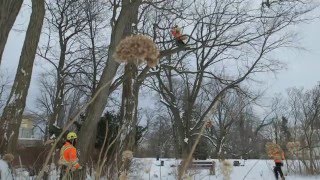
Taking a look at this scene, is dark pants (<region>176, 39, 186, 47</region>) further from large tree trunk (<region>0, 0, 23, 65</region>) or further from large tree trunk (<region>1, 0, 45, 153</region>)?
large tree trunk (<region>0, 0, 23, 65</region>)

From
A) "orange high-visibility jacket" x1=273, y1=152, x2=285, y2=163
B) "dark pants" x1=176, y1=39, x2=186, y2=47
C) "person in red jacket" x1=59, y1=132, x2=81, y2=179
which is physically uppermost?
"dark pants" x1=176, y1=39, x2=186, y2=47

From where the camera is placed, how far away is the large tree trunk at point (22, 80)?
9.74 metres

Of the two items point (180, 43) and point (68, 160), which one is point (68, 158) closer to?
point (68, 160)

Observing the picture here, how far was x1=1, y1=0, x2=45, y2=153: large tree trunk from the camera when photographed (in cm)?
974

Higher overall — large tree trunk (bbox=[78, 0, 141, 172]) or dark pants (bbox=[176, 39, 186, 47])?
dark pants (bbox=[176, 39, 186, 47])

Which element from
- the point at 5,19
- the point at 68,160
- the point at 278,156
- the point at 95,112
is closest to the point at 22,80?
the point at 95,112

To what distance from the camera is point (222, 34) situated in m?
19.5

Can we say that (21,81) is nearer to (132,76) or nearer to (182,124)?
(132,76)

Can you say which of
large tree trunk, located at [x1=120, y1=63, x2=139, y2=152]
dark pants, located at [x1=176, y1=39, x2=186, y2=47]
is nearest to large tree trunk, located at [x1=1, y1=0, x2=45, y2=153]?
large tree trunk, located at [x1=120, y1=63, x2=139, y2=152]

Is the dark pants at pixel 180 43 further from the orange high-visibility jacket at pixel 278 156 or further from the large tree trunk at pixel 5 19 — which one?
the large tree trunk at pixel 5 19

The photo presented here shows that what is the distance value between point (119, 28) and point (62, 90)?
1311 cm

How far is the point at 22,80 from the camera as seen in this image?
10.0m

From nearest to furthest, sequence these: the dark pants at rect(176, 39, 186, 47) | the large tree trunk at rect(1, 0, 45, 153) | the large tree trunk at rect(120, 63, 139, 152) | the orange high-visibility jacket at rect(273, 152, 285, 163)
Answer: the large tree trunk at rect(1, 0, 45, 153) → the orange high-visibility jacket at rect(273, 152, 285, 163) → the large tree trunk at rect(120, 63, 139, 152) → the dark pants at rect(176, 39, 186, 47)

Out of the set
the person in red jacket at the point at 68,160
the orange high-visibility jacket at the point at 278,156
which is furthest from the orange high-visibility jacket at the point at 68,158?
the orange high-visibility jacket at the point at 278,156
